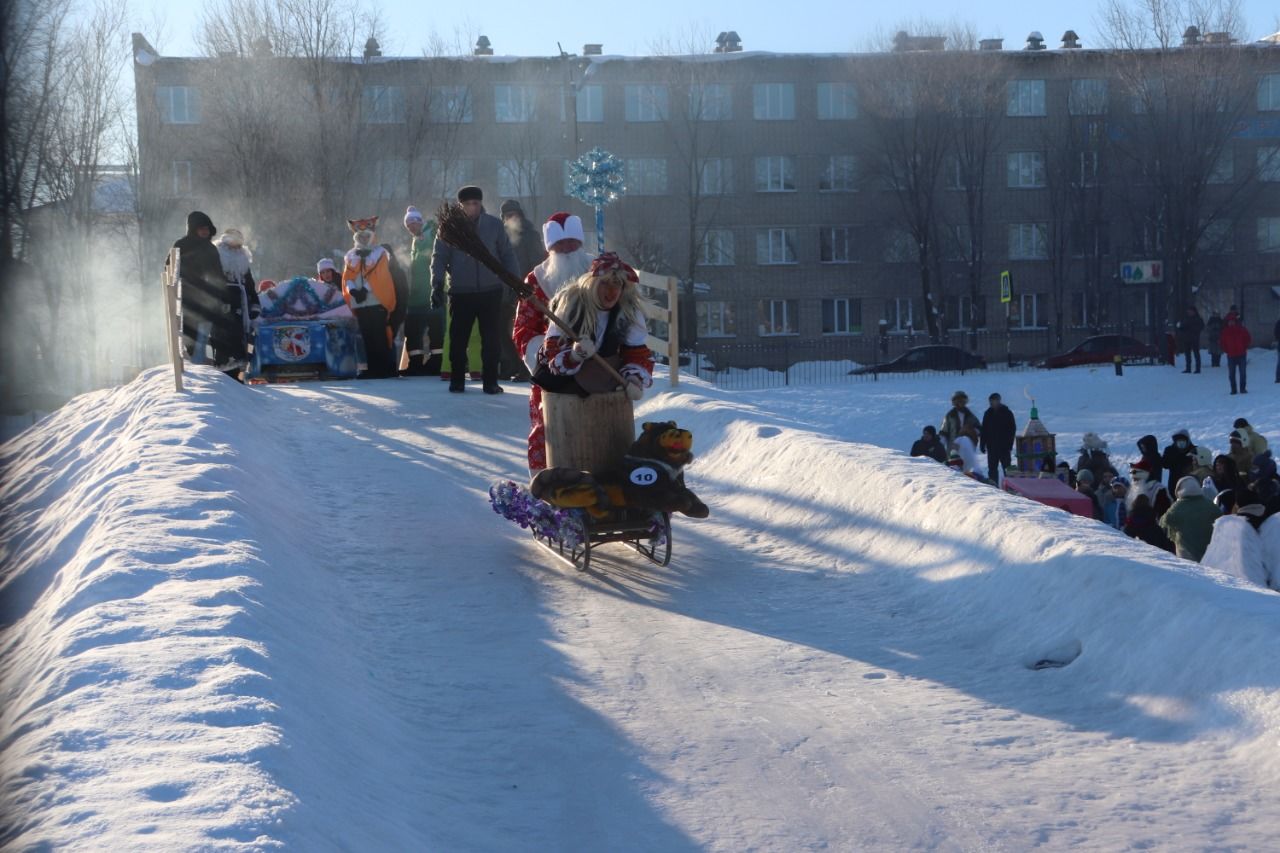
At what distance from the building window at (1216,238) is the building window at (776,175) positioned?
1517cm

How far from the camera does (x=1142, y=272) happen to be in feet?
168

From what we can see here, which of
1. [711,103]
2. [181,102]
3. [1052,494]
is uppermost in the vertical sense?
[181,102]

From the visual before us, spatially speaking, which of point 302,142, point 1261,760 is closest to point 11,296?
point 1261,760

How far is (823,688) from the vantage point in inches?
238

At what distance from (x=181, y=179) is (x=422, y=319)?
89.3ft

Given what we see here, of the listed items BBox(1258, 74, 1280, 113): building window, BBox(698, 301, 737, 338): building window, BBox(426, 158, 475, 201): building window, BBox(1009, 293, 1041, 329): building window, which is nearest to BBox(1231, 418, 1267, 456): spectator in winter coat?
BBox(426, 158, 475, 201): building window

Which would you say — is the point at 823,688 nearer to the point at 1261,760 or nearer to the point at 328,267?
the point at 1261,760

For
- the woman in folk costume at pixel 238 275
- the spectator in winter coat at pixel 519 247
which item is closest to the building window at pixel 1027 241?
the spectator in winter coat at pixel 519 247

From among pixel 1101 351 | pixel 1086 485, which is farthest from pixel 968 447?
pixel 1101 351

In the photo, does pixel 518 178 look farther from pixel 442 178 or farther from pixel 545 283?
pixel 545 283

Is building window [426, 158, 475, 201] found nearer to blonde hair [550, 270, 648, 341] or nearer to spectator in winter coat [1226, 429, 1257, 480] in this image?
spectator in winter coat [1226, 429, 1257, 480]

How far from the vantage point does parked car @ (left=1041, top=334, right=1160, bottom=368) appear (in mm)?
45344

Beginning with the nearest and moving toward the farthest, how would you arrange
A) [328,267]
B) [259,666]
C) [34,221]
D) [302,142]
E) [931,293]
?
[259,666] < [34,221] < [328,267] < [302,142] < [931,293]

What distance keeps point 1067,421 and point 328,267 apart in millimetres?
17245
